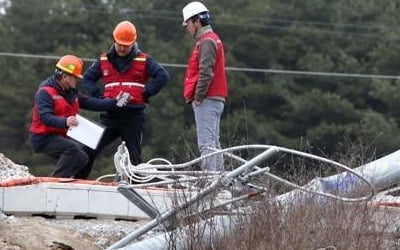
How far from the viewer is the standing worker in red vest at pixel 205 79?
12250mm

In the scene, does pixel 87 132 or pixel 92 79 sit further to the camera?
pixel 92 79

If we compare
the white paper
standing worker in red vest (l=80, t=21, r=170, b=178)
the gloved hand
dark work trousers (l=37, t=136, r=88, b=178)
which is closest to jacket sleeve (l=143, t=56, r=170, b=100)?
standing worker in red vest (l=80, t=21, r=170, b=178)

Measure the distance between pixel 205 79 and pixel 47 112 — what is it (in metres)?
1.57

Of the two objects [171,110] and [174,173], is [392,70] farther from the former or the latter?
[174,173]

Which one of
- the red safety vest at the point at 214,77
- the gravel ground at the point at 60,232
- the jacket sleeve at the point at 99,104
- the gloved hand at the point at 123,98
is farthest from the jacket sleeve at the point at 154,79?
the gravel ground at the point at 60,232

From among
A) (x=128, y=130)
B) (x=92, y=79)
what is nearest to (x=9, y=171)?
(x=92, y=79)

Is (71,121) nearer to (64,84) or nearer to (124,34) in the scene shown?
(64,84)

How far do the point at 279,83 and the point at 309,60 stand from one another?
4.41ft

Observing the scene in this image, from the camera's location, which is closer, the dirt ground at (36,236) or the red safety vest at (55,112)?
the dirt ground at (36,236)

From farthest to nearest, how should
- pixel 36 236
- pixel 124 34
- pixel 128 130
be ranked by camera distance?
pixel 128 130 → pixel 124 34 → pixel 36 236

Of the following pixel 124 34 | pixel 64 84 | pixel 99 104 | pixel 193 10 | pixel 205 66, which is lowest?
pixel 99 104

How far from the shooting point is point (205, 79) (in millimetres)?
12250

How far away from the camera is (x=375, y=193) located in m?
10.8

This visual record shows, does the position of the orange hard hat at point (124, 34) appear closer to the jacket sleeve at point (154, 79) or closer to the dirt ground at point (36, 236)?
the jacket sleeve at point (154, 79)
